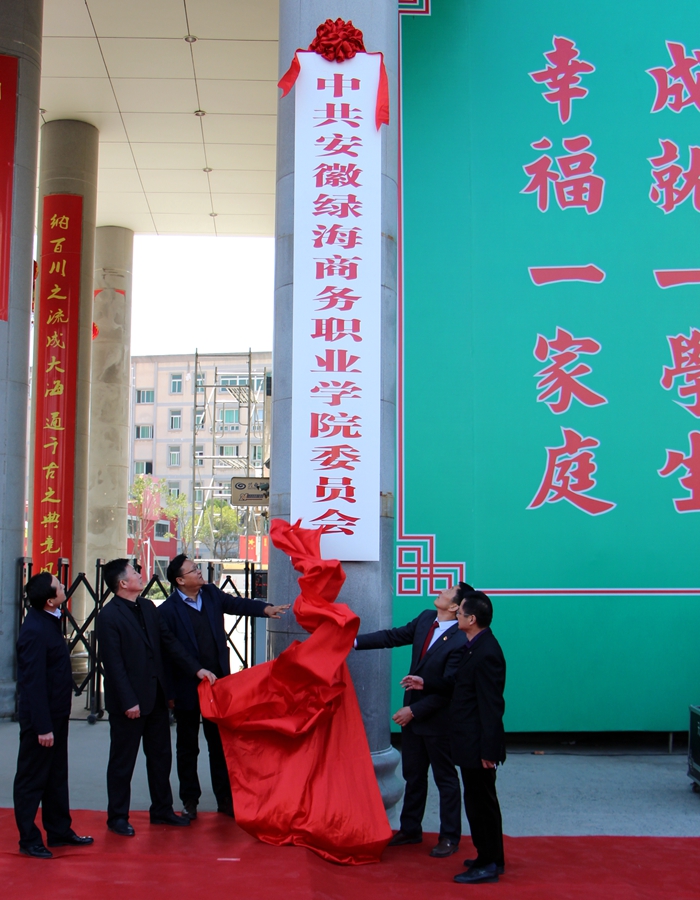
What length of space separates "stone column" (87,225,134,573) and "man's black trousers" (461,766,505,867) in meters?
10.3

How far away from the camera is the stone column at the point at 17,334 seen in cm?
777

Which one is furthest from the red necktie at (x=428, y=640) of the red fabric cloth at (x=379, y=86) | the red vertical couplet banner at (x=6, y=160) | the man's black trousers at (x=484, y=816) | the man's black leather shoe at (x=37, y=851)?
the red vertical couplet banner at (x=6, y=160)

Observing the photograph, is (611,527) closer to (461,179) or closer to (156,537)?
(461,179)

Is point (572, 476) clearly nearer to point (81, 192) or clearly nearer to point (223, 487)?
point (81, 192)

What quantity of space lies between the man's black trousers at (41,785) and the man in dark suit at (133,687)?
0.28m

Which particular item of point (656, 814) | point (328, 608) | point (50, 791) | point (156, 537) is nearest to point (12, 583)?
point (50, 791)

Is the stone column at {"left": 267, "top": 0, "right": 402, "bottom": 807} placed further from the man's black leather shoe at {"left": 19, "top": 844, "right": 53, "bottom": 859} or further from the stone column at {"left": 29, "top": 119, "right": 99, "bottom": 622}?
the stone column at {"left": 29, "top": 119, "right": 99, "bottom": 622}

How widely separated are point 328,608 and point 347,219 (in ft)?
7.43

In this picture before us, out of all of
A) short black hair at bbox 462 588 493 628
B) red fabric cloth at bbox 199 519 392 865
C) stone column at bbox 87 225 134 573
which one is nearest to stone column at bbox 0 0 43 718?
red fabric cloth at bbox 199 519 392 865

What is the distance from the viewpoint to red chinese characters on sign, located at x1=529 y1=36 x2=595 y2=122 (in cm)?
691

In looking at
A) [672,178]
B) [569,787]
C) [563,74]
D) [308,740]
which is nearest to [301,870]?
[308,740]

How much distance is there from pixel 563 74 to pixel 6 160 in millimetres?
4833

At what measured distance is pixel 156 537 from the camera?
44844 millimetres

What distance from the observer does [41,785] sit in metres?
4.29
